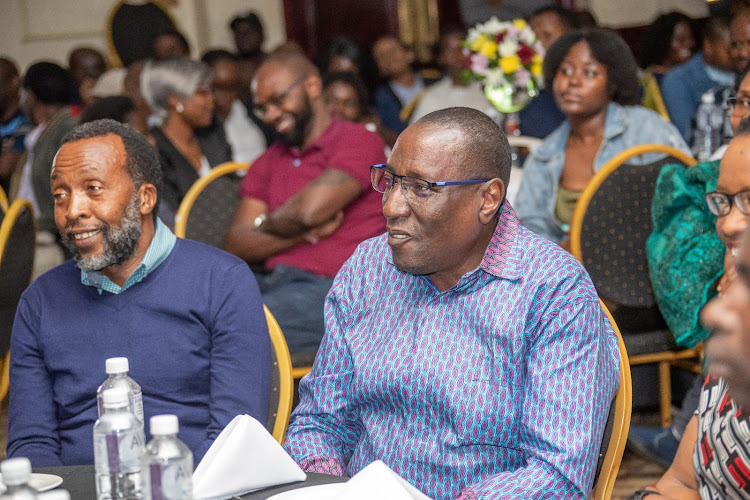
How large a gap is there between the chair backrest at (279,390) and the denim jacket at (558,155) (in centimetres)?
166

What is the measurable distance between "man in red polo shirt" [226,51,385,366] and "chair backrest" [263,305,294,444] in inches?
36.2

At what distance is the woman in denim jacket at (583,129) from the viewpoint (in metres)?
3.45

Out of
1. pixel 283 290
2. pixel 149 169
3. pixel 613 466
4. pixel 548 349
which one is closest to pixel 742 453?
pixel 613 466

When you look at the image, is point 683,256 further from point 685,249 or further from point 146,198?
point 146,198

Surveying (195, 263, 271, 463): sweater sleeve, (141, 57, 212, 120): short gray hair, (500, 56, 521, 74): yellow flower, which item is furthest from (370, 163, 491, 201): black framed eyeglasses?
(500, 56, 521, 74): yellow flower

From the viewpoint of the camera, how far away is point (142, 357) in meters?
1.91

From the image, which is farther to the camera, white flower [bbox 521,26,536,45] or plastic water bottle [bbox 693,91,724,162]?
white flower [bbox 521,26,536,45]

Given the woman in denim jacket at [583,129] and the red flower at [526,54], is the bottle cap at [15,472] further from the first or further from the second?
the red flower at [526,54]

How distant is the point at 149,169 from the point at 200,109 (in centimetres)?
205

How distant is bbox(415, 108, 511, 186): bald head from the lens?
1.67 meters

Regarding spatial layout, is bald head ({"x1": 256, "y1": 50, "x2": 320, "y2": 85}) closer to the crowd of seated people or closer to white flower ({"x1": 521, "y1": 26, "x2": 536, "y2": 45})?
the crowd of seated people

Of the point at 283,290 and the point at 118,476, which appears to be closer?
the point at 118,476

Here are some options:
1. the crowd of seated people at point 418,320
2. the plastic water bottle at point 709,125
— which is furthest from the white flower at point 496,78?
the crowd of seated people at point 418,320

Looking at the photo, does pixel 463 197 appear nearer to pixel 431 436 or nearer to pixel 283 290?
pixel 431 436
